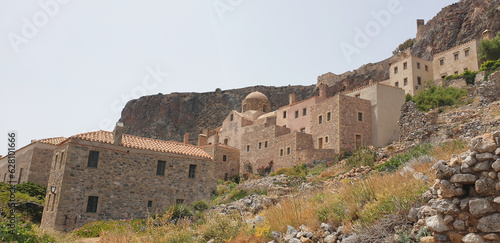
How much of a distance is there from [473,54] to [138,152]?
40.4 metres

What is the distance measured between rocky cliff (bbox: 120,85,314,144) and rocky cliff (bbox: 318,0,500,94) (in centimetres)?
1085

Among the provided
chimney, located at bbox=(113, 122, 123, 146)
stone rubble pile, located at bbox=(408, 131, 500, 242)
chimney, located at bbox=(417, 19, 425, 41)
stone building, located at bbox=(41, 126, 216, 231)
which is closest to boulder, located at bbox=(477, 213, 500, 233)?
stone rubble pile, located at bbox=(408, 131, 500, 242)

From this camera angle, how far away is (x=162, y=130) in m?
74.9

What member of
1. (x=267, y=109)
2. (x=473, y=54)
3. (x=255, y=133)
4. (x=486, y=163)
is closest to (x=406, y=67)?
(x=473, y=54)

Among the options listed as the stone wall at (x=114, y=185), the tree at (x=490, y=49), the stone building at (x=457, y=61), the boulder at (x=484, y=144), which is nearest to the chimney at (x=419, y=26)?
the stone building at (x=457, y=61)

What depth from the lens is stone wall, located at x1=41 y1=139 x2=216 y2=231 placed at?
20.9m

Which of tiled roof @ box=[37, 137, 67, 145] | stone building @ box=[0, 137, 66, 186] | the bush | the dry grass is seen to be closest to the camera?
the dry grass

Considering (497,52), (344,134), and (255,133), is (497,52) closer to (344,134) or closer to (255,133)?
(344,134)

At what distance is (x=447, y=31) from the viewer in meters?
53.5

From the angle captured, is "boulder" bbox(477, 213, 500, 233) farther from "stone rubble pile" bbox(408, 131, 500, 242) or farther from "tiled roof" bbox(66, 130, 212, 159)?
"tiled roof" bbox(66, 130, 212, 159)

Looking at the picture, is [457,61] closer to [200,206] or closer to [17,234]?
[200,206]

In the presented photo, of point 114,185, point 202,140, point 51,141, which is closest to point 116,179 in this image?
point 114,185

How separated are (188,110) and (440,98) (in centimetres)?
5214

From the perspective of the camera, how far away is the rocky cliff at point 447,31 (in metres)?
48.0
